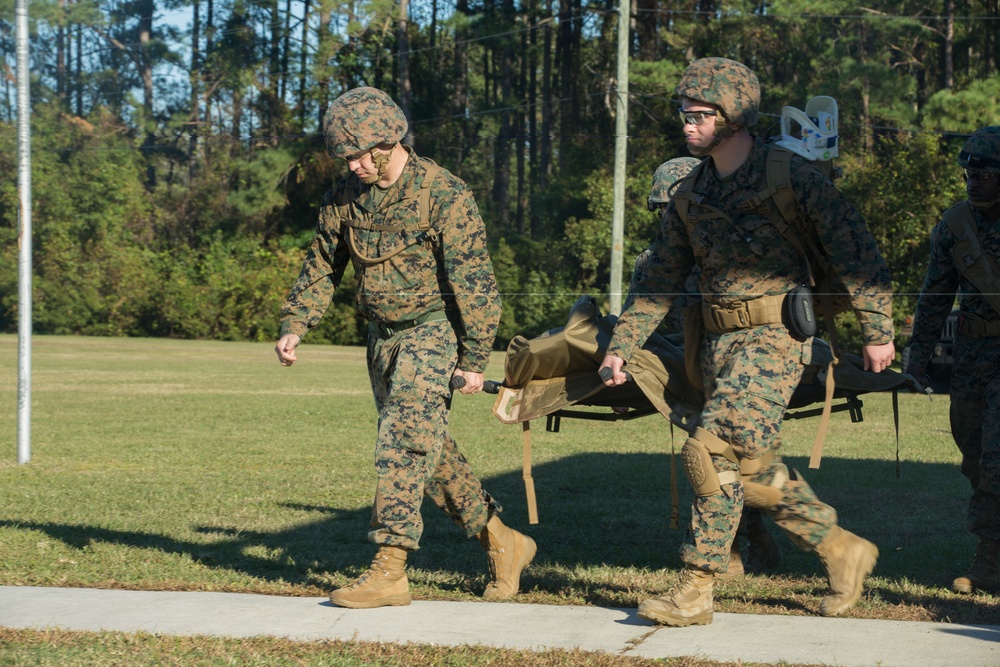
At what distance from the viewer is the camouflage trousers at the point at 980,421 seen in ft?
20.9

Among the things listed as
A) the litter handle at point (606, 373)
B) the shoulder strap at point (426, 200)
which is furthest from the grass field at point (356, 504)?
the shoulder strap at point (426, 200)

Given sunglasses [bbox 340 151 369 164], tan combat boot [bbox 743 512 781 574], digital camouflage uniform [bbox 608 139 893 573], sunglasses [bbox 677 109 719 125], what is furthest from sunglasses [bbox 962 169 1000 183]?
sunglasses [bbox 340 151 369 164]

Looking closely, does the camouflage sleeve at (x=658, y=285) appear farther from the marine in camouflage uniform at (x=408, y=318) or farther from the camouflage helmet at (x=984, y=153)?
the camouflage helmet at (x=984, y=153)

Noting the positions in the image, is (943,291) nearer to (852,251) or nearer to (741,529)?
(852,251)

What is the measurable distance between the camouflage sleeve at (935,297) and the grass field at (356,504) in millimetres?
1208

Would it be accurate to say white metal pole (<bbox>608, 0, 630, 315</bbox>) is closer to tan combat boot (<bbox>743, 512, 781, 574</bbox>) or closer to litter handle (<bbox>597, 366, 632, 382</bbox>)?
tan combat boot (<bbox>743, 512, 781, 574</bbox>)

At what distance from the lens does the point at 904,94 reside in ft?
134

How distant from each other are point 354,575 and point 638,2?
44.9 metres

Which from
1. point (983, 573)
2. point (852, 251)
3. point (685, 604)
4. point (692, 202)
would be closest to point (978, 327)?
point (983, 573)

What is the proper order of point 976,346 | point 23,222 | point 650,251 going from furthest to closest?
point 23,222
point 976,346
point 650,251

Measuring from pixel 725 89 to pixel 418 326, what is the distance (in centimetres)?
175

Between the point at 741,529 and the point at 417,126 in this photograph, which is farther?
the point at 417,126

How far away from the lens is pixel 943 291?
670 cm

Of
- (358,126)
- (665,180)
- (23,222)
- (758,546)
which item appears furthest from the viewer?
(23,222)
